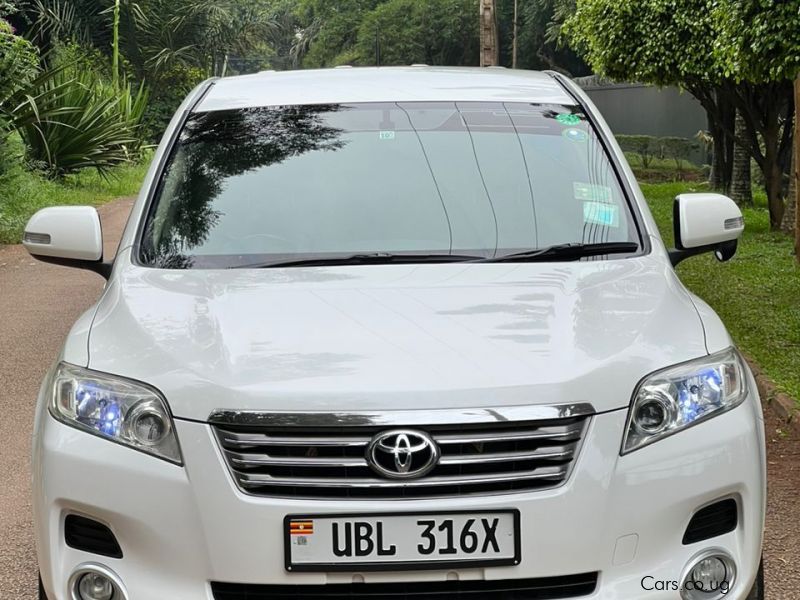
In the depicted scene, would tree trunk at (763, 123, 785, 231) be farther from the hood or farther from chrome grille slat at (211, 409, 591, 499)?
chrome grille slat at (211, 409, 591, 499)

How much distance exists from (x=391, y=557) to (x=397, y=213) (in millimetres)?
1421

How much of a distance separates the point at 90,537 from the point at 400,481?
742mm

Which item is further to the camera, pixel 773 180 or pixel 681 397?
pixel 773 180

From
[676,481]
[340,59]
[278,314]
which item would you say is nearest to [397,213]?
[278,314]

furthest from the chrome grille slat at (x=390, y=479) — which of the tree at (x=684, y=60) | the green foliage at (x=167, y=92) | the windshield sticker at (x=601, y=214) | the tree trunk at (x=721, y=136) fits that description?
the green foliage at (x=167, y=92)

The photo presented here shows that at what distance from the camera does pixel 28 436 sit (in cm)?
597

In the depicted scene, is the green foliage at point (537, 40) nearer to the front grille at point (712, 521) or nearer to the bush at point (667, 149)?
the bush at point (667, 149)

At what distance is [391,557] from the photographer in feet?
8.68

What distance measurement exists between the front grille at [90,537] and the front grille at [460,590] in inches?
13.3

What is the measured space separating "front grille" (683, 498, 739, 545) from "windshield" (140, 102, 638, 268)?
1.07m

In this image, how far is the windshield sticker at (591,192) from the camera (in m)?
3.90

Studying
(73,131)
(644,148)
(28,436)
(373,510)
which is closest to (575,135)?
(373,510)

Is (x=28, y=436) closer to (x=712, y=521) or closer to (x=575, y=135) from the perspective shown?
(x=575, y=135)

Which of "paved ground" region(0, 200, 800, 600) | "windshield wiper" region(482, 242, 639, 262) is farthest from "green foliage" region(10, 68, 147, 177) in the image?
"windshield wiper" region(482, 242, 639, 262)
